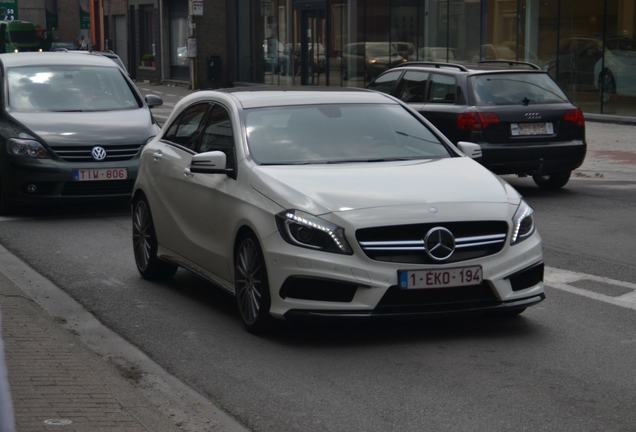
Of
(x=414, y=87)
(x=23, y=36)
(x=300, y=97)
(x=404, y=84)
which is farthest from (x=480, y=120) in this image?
(x=23, y=36)

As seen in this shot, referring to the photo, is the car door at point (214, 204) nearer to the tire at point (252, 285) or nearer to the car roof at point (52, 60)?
the tire at point (252, 285)

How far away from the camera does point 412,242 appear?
23.9 ft

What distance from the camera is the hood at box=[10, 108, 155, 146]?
13.9 metres

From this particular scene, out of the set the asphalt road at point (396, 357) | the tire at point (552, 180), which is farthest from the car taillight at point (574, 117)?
the asphalt road at point (396, 357)

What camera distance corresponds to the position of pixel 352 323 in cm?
815

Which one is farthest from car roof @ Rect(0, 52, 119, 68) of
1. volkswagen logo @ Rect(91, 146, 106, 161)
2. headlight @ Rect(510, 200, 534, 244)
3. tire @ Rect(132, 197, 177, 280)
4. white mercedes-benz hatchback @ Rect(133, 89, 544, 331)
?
headlight @ Rect(510, 200, 534, 244)

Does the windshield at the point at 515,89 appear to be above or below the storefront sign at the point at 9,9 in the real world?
below

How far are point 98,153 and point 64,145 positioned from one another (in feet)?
1.23

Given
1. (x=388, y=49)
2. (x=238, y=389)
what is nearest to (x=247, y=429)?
(x=238, y=389)

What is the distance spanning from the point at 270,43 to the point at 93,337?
37432 mm

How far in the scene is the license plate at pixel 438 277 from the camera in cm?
721

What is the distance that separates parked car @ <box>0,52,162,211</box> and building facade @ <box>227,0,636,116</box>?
1505 centimetres

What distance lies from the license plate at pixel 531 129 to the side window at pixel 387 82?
2.46 metres

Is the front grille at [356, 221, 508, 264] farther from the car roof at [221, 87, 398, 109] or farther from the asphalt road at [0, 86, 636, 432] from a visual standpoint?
the car roof at [221, 87, 398, 109]
